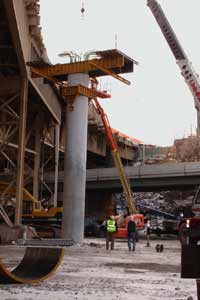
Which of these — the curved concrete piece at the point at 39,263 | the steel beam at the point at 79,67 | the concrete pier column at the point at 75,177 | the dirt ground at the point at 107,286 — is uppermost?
the steel beam at the point at 79,67

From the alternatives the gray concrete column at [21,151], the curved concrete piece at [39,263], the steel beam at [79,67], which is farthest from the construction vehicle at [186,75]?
the gray concrete column at [21,151]

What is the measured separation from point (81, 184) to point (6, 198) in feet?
24.5

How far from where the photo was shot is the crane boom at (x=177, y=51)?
2017 cm

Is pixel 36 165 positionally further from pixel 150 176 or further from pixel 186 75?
pixel 186 75

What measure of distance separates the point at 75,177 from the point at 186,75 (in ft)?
35.7

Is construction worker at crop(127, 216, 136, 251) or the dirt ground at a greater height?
construction worker at crop(127, 216, 136, 251)

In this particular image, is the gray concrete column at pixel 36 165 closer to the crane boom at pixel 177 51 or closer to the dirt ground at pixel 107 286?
the crane boom at pixel 177 51

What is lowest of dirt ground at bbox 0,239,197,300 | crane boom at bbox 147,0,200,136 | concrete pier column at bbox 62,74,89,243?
dirt ground at bbox 0,239,197,300

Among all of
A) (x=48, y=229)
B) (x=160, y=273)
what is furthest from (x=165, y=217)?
(x=160, y=273)

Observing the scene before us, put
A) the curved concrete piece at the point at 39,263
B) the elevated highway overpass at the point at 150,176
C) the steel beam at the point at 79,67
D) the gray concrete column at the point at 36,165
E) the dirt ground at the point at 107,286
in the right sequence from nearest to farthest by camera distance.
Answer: the dirt ground at the point at 107,286
the curved concrete piece at the point at 39,263
the steel beam at the point at 79,67
the gray concrete column at the point at 36,165
the elevated highway overpass at the point at 150,176

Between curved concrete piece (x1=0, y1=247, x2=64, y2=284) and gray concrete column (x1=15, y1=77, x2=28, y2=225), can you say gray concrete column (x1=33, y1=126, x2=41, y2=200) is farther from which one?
curved concrete piece (x1=0, y1=247, x2=64, y2=284)

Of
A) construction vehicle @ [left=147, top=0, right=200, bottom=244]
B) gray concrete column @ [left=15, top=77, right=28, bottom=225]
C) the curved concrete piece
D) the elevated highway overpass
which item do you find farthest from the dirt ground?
the elevated highway overpass

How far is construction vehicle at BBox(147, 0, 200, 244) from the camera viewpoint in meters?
18.5

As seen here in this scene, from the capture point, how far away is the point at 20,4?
86.1ft
